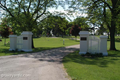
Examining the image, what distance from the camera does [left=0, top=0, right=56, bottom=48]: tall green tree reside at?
653 inches

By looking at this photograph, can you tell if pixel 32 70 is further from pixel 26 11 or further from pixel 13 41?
pixel 26 11

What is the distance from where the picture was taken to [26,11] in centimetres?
1961

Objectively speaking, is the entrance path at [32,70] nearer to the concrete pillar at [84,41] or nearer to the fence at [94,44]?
the concrete pillar at [84,41]

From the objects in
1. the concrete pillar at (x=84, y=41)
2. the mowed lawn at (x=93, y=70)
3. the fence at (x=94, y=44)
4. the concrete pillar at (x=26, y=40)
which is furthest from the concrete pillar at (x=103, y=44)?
the concrete pillar at (x=26, y=40)

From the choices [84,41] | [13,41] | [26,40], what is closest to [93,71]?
[84,41]

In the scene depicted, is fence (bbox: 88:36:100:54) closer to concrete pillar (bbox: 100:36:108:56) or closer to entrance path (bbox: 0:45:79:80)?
concrete pillar (bbox: 100:36:108:56)

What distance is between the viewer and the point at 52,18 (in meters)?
19.3

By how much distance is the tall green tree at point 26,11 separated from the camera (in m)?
16.6

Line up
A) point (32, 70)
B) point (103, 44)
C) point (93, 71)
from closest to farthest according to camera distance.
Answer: point (93, 71) → point (32, 70) → point (103, 44)

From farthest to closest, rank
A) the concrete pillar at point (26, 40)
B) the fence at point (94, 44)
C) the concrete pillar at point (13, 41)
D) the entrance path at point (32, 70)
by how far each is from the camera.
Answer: the concrete pillar at point (13, 41) → the concrete pillar at point (26, 40) → the fence at point (94, 44) → the entrance path at point (32, 70)

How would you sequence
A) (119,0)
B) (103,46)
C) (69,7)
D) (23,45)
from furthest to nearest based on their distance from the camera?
1. (69,7)
2. (23,45)
3. (119,0)
4. (103,46)

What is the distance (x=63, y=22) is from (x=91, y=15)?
635cm


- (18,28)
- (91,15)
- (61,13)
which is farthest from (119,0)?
(18,28)

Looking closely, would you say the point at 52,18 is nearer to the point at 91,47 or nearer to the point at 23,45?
the point at 23,45
